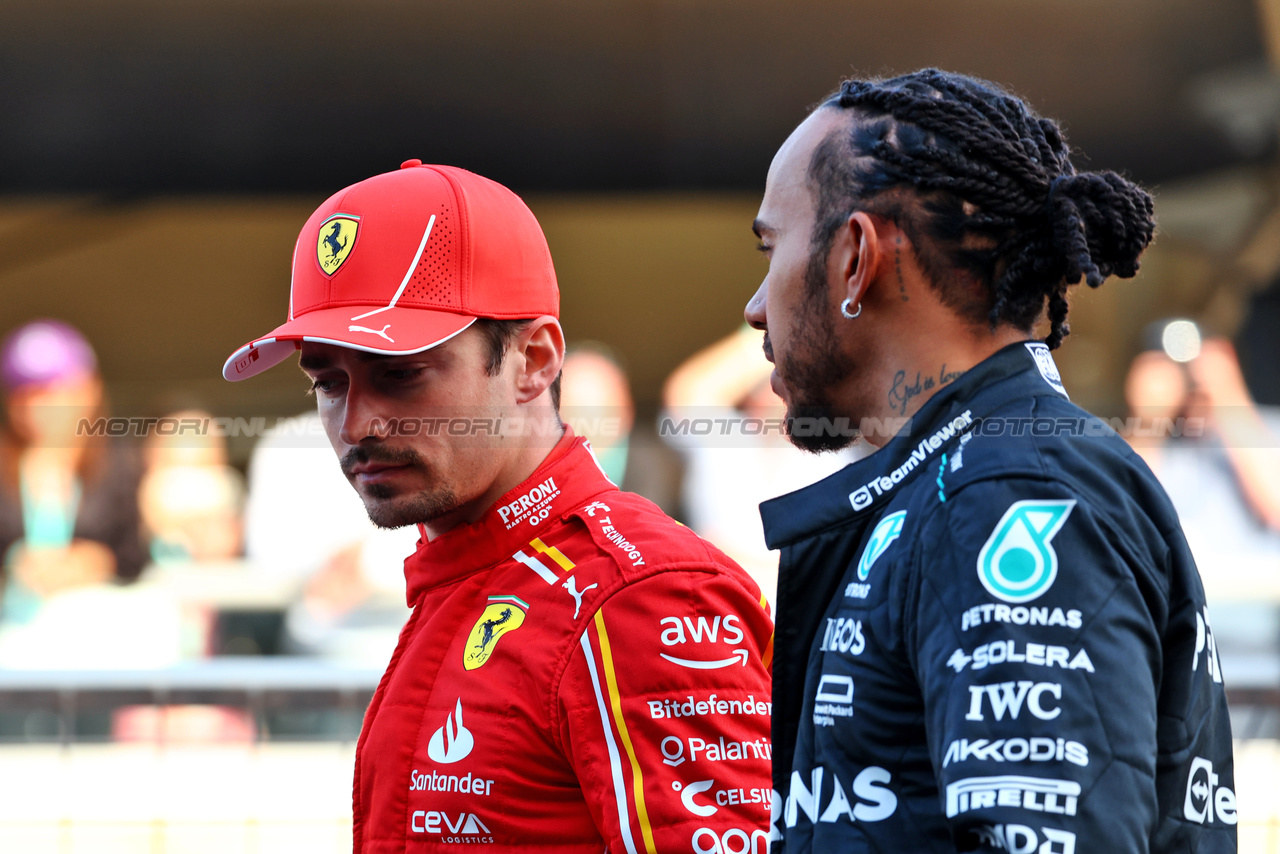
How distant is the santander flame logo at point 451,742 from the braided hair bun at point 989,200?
32.5 inches

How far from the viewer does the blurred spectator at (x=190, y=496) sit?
5285 millimetres

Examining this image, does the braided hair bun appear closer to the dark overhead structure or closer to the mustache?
the mustache

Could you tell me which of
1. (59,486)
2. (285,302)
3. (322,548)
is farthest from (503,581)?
(285,302)

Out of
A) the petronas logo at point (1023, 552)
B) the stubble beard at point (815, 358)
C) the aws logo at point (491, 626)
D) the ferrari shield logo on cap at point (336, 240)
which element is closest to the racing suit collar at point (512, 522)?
the aws logo at point (491, 626)

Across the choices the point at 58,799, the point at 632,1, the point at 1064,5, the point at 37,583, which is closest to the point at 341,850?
the point at 58,799

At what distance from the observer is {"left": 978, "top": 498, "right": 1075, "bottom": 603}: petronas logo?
1.18 metres

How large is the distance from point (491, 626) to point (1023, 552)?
0.92m

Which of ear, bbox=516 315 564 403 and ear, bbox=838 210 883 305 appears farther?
ear, bbox=516 315 564 403

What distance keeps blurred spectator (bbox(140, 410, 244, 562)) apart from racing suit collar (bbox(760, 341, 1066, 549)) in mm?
4169

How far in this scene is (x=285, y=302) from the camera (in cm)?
1115

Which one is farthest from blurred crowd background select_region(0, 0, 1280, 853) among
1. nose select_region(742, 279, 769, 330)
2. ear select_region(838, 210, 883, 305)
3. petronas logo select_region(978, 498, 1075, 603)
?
petronas logo select_region(978, 498, 1075, 603)

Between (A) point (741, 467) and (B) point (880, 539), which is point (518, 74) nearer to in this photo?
(A) point (741, 467)

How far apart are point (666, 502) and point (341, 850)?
2806 millimetres

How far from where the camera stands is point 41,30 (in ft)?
31.0
